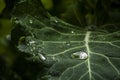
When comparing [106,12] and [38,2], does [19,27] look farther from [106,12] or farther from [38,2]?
[106,12]

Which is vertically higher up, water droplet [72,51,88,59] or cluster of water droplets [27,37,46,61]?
cluster of water droplets [27,37,46,61]

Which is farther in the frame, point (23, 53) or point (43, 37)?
point (43, 37)

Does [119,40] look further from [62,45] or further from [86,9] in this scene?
[86,9]

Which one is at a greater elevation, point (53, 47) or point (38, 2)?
point (38, 2)

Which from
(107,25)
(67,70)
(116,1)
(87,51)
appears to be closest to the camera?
(67,70)

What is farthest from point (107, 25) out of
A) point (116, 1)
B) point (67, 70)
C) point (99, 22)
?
point (67, 70)

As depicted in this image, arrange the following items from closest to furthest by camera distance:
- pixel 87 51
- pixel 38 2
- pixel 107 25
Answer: pixel 87 51, pixel 38 2, pixel 107 25

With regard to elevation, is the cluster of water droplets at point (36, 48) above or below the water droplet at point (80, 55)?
above
